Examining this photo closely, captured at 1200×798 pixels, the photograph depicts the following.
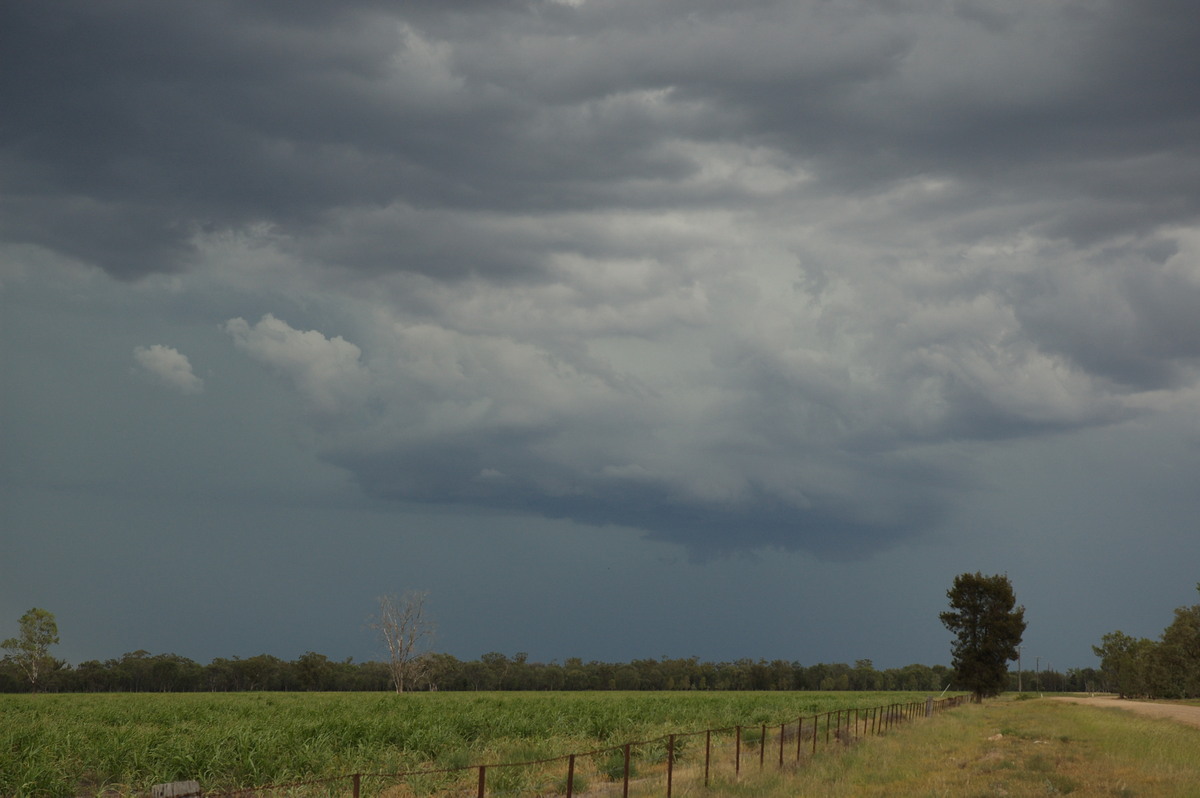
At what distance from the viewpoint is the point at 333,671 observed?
13562 centimetres

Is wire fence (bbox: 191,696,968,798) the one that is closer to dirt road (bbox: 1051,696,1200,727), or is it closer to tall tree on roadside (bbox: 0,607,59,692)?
dirt road (bbox: 1051,696,1200,727)

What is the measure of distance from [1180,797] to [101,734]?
26721 mm

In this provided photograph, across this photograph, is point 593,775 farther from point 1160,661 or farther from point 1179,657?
point 1160,661

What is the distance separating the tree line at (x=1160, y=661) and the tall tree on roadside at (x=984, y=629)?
896 inches

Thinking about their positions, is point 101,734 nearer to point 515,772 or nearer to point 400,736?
point 400,736

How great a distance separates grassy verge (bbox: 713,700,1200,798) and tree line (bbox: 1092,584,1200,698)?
73.3m

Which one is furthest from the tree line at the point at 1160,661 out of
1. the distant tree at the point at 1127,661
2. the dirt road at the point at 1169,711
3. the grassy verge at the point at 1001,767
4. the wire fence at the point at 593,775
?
the wire fence at the point at 593,775

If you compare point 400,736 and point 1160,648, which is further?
point 1160,648

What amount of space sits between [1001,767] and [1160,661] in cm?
11193

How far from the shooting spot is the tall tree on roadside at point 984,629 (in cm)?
8650

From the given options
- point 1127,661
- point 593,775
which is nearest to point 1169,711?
point 593,775

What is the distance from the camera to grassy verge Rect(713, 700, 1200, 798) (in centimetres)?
1970

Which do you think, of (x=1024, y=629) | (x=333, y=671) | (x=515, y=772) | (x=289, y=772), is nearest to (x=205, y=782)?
(x=289, y=772)

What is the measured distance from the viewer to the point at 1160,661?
116m
